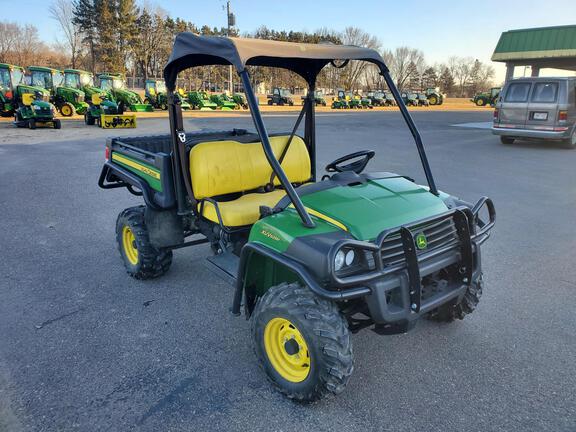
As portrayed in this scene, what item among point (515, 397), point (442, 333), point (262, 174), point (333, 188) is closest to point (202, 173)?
point (262, 174)

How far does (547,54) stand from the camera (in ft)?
74.6

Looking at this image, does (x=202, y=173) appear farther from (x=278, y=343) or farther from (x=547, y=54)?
(x=547, y=54)

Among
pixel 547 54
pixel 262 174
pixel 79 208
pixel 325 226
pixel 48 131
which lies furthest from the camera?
pixel 547 54

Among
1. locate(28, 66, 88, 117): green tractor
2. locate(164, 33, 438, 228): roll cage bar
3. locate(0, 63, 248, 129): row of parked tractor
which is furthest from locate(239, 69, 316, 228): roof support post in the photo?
locate(28, 66, 88, 117): green tractor

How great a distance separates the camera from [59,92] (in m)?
20.1

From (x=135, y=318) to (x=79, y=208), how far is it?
342cm

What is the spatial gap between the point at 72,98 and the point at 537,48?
23108mm

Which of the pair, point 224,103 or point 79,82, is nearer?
point 79,82

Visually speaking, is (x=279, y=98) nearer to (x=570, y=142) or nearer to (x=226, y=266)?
(x=570, y=142)

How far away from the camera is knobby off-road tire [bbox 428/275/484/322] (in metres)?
3.09

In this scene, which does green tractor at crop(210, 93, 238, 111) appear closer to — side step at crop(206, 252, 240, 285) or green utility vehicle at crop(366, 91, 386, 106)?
green utility vehicle at crop(366, 91, 386, 106)

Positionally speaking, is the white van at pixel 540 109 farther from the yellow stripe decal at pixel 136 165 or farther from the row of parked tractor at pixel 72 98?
the yellow stripe decal at pixel 136 165

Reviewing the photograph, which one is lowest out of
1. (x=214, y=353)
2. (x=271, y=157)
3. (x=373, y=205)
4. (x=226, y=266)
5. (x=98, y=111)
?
(x=214, y=353)

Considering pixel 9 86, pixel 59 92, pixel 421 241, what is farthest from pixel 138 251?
pixel 59 92
